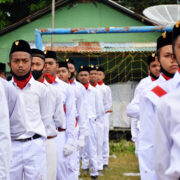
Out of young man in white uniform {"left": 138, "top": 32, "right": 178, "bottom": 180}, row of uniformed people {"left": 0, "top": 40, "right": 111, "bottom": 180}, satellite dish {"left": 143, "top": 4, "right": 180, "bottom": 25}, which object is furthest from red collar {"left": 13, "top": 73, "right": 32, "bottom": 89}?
satellite dish {"left": 143, "top": 4, "right": 180, "bottom": 25}

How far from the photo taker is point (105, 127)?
479 inches

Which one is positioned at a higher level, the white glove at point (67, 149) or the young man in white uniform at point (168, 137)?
the young man in white uniform at point (168, 137)

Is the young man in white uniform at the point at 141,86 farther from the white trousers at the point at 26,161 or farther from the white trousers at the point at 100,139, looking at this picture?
the white trousers at the point at 100,139

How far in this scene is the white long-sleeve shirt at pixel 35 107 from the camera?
4.96m

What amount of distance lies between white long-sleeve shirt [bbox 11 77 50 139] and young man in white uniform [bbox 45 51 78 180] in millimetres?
1149

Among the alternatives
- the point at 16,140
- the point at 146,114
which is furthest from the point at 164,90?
the point at 16,140

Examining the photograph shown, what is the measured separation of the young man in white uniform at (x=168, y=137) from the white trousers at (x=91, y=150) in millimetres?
7531

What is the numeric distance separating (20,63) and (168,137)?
327 centimetres

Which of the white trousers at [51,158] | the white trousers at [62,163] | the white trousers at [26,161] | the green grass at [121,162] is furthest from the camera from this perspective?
the green grass at [121,162]

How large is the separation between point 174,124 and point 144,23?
17182 mm

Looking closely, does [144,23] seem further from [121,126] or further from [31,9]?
[31,9]

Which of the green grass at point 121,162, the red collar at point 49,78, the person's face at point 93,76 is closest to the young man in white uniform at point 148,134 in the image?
the red collar at point 49,78

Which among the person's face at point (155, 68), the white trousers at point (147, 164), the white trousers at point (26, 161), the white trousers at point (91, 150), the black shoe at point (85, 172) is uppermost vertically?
the person's face at point (155, 68)

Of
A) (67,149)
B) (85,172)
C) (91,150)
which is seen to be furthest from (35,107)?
(85,172)
